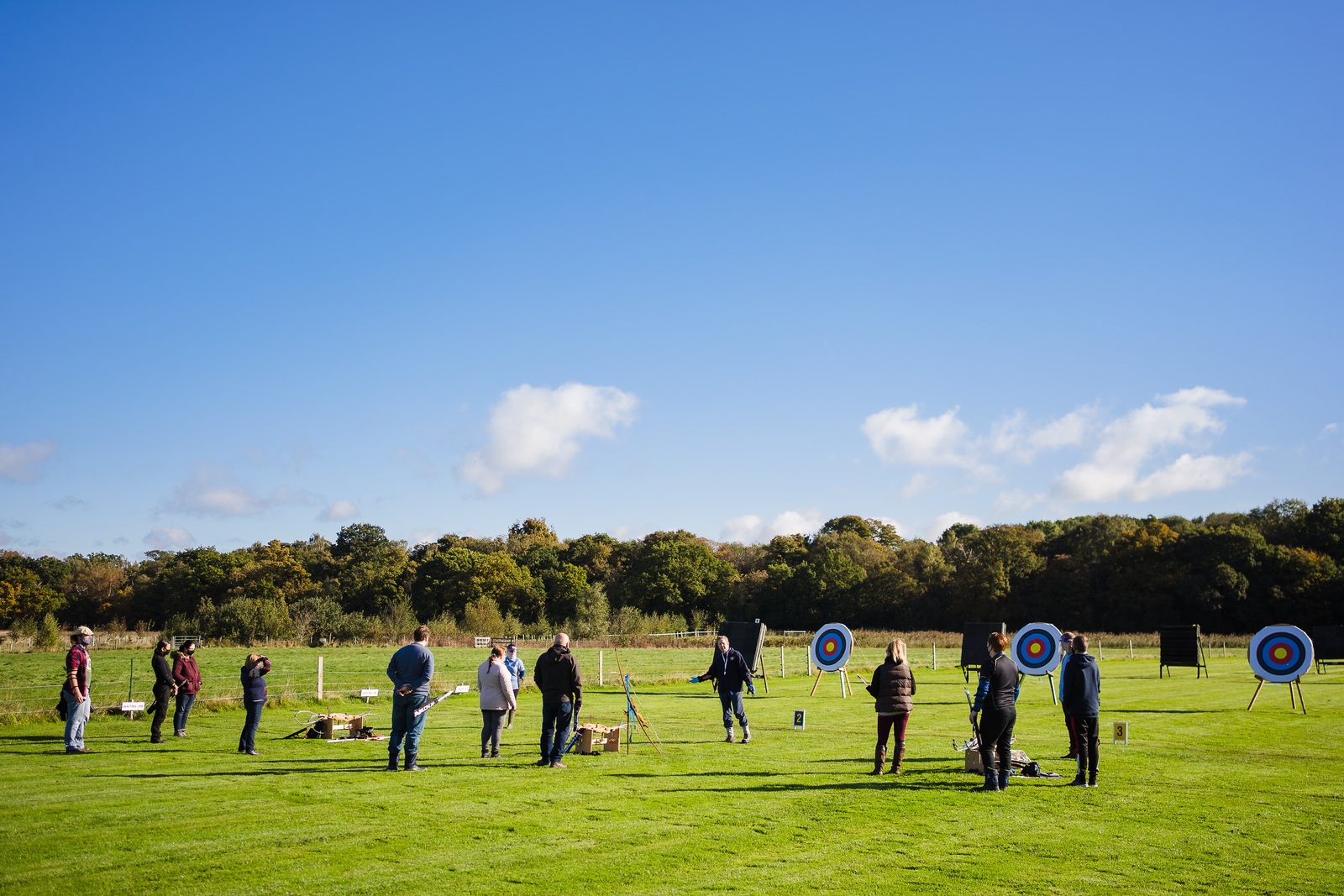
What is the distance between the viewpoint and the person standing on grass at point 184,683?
16.9 metres

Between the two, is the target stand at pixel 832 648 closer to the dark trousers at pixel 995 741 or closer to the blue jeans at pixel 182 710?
the dark trousers at pixel 995 741

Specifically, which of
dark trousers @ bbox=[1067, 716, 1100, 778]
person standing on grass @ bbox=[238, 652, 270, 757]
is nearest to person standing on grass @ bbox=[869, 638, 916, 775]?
dark trousers @ bbox=[1067, 716, 1100, 778]

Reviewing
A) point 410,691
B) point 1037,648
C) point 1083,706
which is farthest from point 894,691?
point 1037,648

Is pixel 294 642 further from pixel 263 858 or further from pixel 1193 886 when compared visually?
pixel 1193 886

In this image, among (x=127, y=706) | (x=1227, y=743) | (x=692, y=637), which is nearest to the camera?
(x=1227, y=743)

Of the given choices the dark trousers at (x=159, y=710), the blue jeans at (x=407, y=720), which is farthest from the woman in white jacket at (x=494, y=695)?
the dark trousers at (x=159, y=710)

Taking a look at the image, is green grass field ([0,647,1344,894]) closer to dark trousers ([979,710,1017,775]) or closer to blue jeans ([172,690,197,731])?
dark trousers ([979,710,1017,775])

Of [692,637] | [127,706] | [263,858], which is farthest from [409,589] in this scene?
[263,858]

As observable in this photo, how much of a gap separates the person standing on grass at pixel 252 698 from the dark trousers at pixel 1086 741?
38.9 feet

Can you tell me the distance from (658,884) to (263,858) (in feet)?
12.0

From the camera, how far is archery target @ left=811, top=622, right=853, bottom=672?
25078 mm

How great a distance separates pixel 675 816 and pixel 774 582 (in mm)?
74877

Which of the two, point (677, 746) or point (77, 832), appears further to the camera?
point (677, 746)

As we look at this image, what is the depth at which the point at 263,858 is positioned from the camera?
8289 mm
